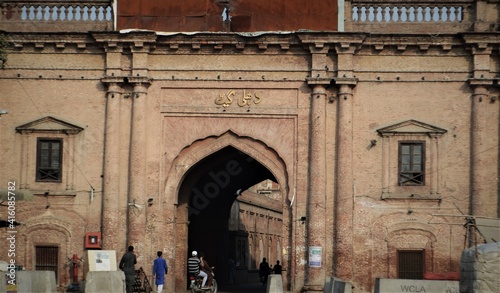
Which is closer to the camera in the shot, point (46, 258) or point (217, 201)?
point (46, 258)

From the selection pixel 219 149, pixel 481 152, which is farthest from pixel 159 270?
pixel 481 152

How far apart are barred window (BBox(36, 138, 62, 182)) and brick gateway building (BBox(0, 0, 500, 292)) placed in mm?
58

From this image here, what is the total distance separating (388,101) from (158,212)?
726 cm

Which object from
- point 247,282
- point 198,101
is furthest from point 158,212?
point 247,282

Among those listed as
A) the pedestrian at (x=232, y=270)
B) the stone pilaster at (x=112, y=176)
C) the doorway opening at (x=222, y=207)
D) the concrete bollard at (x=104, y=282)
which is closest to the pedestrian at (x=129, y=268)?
the concrete bollard at (x=104, y=282)

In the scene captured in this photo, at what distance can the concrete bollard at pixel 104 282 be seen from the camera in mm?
24902

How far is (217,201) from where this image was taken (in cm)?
3838

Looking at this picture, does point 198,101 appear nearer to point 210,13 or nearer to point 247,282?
point 210,13

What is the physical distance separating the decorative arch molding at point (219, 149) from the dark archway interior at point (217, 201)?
1672mm

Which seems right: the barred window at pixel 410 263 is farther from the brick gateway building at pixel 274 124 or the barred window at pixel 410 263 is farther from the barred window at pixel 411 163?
the barred window at pixel 411 163

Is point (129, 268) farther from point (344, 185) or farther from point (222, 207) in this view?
point (222, 207)

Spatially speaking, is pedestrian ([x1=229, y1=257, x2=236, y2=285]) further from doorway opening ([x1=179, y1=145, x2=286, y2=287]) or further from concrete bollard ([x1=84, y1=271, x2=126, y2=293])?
concrete bollard ([x1=84, y1=271, x2=126, y2=293])

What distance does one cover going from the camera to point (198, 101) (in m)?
31.8

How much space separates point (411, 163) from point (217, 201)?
30.3 feet
